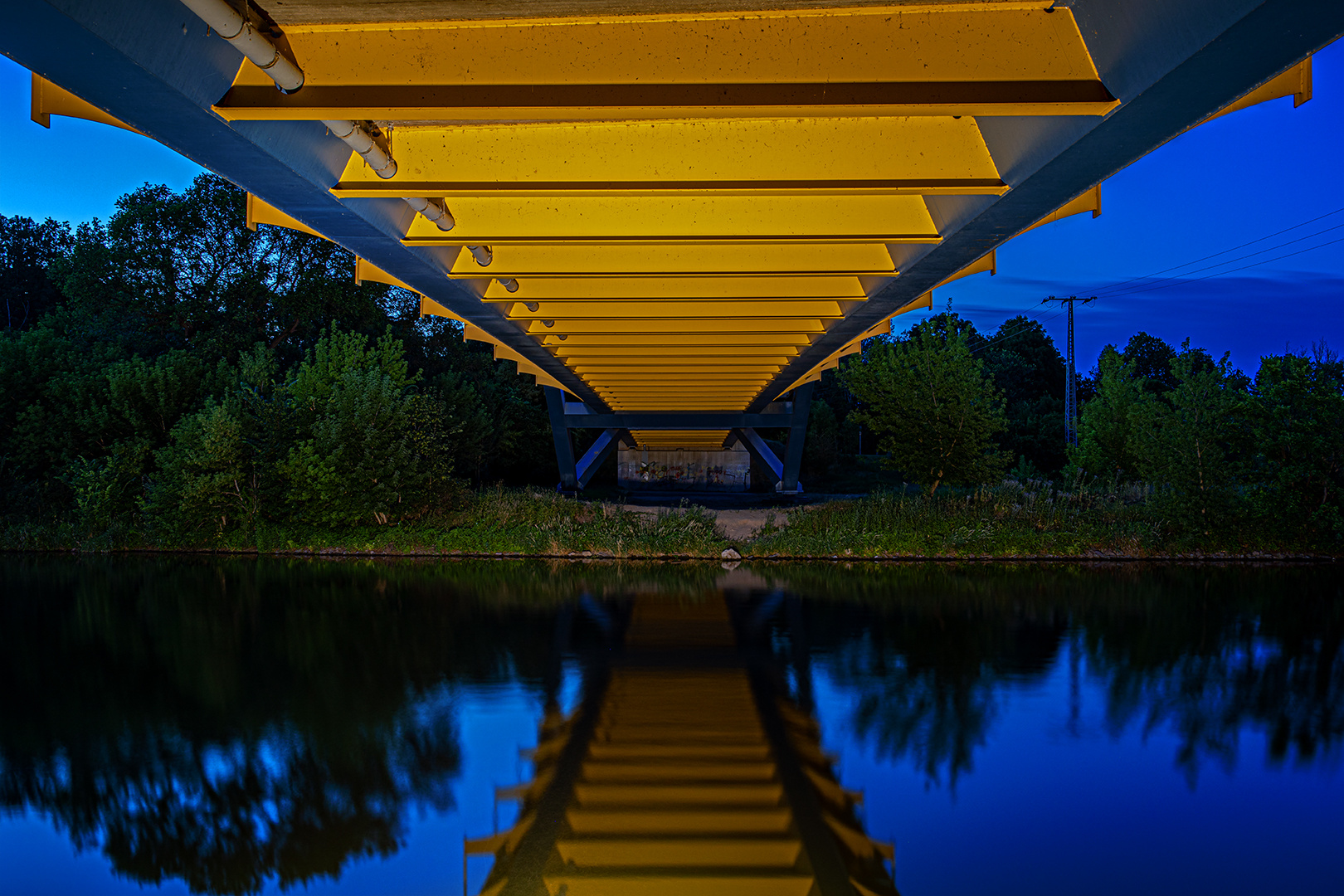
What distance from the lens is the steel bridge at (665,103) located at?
3.23 metres

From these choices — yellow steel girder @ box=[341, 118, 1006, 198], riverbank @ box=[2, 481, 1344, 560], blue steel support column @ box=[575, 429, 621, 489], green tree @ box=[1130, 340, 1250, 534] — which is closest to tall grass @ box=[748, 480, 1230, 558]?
riverbank @ box=[2, 481, 1344, 560]

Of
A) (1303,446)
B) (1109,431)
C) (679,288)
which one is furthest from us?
(1109,431)

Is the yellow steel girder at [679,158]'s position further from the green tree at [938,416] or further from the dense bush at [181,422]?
the green tree at [938,416]

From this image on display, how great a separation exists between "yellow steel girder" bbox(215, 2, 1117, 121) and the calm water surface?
373cm

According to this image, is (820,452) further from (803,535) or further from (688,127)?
(688,127)

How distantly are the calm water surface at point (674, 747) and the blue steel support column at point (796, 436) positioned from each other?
39.6 feet

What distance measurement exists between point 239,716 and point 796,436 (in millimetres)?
19729

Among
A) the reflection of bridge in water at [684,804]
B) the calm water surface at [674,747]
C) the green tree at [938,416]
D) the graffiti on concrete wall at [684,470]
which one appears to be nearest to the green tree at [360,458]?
the calm water surface at [674,747]

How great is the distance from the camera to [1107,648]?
9328 millimetres

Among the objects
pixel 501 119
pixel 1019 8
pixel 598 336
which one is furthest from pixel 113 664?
pixel 1019 8

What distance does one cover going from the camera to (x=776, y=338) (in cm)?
1188

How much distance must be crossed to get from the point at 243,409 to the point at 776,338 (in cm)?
1289

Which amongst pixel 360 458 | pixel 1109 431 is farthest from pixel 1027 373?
pixel 360 458

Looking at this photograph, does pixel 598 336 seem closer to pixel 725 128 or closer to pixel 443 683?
pixel 443 683
